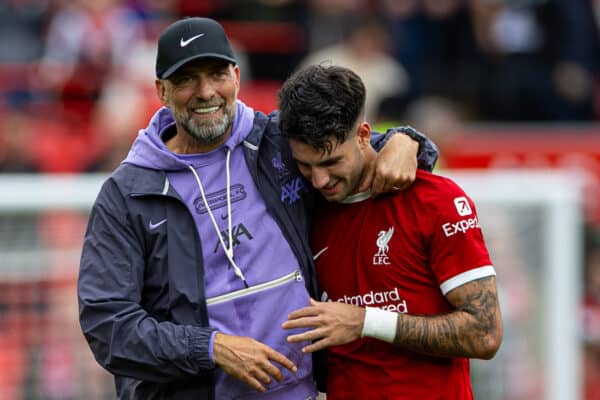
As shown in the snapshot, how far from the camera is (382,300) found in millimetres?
4066

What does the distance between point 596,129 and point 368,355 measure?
281 inches

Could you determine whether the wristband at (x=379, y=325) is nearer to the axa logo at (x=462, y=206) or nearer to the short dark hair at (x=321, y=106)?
the axa logo at (x=462, y=206)

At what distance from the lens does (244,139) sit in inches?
163

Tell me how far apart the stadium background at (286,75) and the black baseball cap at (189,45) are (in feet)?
8.66

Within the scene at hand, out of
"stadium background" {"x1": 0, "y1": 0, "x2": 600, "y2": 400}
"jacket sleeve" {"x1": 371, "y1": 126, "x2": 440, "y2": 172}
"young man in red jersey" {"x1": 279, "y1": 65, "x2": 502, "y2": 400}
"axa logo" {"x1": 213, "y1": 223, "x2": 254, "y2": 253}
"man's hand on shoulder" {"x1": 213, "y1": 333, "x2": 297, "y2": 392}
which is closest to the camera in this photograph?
"man's hand on shoulder" {"x1": 213, "y1": 333, "x2": 297, "y2": 392}

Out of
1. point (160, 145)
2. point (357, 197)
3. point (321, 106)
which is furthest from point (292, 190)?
point (160, 145)

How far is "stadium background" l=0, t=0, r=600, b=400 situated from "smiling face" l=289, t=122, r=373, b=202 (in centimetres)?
275

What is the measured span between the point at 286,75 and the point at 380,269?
6854 mm

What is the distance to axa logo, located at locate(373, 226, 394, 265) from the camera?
4.04m

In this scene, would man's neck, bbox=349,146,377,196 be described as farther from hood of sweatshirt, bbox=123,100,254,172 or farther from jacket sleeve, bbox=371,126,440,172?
hood of sweatshirt, bbox=123,100,254,172

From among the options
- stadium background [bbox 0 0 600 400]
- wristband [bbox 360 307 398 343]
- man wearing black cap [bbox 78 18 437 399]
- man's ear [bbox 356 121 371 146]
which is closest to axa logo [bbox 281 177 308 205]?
man wearing black cap [bbox 78 18 437 399]

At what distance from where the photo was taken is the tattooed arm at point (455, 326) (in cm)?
387

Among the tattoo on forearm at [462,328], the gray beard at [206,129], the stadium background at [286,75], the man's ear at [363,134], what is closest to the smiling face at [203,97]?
the gray beard at [206,129]

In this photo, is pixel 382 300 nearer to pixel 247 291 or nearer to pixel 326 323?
pixel 326 323
